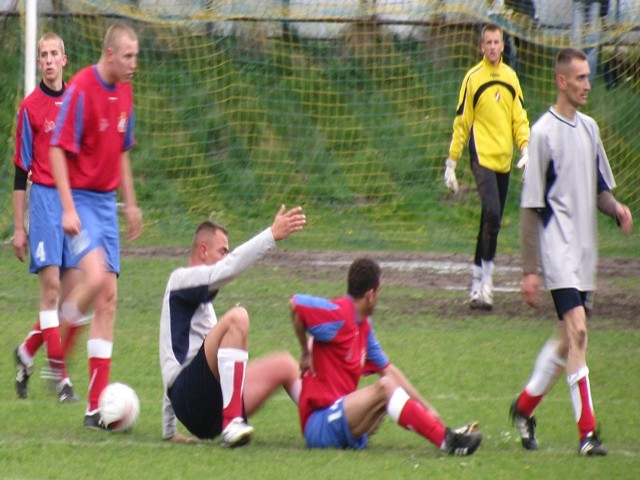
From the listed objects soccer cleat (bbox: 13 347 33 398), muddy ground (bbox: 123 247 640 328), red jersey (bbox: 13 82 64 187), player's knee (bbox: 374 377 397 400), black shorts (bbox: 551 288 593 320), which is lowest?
muddy ground (bbox: 123 247 640 328)

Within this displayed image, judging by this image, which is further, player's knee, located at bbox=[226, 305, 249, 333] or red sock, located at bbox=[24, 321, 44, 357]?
red sock, located at bbox=[24, 321, 44, 357]

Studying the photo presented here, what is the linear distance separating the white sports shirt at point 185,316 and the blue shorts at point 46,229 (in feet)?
4.67

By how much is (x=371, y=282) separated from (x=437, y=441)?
801 mm

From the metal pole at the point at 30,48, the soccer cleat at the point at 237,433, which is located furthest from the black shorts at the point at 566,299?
the metal pole at the point at 30,48

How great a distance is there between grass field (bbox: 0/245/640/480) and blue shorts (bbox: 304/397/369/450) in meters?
0.09

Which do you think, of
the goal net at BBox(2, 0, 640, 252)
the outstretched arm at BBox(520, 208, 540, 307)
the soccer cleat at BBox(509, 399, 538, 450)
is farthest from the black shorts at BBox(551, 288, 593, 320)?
the goal net at BBox(2, 0, 640, 252)

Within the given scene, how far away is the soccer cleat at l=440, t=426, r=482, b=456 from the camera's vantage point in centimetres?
595

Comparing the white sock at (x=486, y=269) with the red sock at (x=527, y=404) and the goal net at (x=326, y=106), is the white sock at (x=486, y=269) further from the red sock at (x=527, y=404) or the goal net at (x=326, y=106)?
the goal net at (x=326, y=106)

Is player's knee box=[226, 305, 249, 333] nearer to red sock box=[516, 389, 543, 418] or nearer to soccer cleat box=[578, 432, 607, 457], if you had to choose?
red sock box=[516, 389, 543, 418]

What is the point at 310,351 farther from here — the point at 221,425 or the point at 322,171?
the point at 322,171

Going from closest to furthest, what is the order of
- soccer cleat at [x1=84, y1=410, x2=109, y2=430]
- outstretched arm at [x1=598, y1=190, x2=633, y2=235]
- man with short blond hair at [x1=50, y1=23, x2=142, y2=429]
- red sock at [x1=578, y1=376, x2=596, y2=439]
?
→ red sock at [x1=578, y1=376, x2=596, y2=439]
outstretched arm at [x1=598, y1=190, x2=633, y2=235]
soccer cleat at [x1=84, y1=410, x2=109, y2=430]
man with short blond hair at [x1=50, y1=23, x2=142, y2=429]

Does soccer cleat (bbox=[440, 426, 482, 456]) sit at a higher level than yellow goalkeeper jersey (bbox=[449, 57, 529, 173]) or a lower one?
lower

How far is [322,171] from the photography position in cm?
1677

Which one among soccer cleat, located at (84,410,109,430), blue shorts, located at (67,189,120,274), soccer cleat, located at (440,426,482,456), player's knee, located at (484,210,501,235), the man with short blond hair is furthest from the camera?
player's knee, located at (484,210,501,235)
